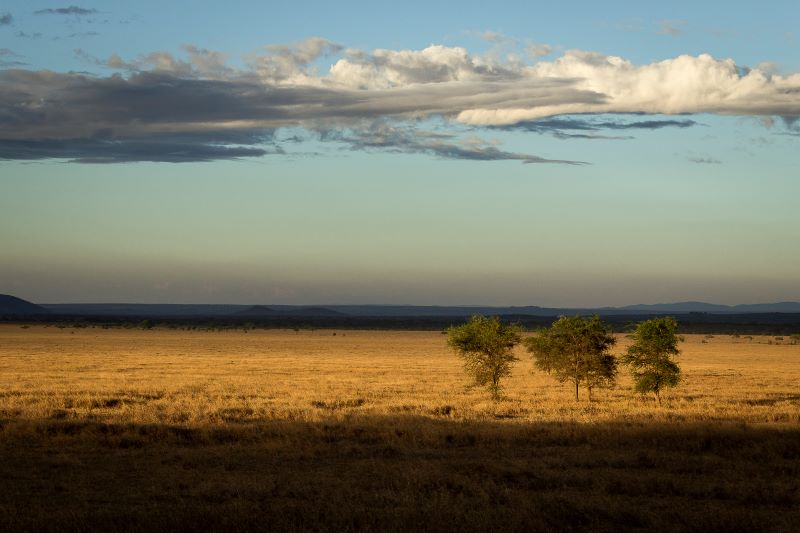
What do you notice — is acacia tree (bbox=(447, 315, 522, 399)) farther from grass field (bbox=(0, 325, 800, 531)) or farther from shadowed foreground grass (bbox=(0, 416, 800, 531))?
shadowed foreground grass (bbox=(0, 416, 800, 531))

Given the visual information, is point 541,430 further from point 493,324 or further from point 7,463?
point 493,324

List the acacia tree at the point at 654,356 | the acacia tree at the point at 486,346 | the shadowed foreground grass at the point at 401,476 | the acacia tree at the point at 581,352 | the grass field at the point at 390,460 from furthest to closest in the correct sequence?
the acacia tree at the point at 486,346, the acacia tree at the point at 581,352, the acacia tree at the point at 654,356, the grass field at the point at 390,460, the shadowed foreground grass at the point at 401,476

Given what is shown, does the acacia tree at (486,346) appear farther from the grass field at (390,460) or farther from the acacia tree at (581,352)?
the grass field at (390,460)

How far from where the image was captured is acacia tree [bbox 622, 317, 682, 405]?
1519 inches

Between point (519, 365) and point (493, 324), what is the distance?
1177 inches

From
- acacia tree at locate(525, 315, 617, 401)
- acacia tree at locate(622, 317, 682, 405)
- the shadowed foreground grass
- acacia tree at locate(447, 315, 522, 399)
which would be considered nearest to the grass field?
the shadowed foreground grass

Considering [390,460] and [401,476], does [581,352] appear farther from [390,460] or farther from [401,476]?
[401,476]

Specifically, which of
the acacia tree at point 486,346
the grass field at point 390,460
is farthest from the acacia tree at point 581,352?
the acacia tree at point 486,346

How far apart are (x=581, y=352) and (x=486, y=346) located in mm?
4602

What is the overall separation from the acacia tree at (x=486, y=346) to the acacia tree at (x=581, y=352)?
1939 mm

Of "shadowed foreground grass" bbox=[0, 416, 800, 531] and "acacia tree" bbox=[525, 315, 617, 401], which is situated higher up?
"acacia tree" bbox=[525, 315, 617, 401]

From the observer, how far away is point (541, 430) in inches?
990

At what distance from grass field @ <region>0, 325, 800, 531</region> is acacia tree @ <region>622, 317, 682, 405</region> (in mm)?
875

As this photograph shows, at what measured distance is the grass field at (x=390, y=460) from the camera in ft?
46.8
